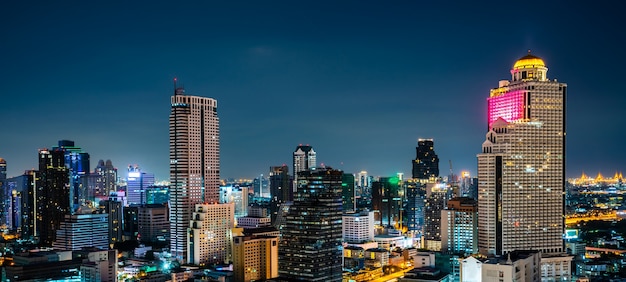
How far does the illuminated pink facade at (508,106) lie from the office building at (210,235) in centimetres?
1774

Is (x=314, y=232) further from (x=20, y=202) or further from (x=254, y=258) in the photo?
(x=20, y=202)

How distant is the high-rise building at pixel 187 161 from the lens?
38.3 m

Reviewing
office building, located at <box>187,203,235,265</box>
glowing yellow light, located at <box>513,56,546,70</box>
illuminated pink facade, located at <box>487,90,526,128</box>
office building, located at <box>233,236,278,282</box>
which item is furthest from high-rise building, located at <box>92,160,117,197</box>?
glowing yellow light, located at <box>513,56,546,70</box>

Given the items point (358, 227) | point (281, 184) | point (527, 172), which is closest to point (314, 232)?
point (527, 172)

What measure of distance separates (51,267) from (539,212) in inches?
1041

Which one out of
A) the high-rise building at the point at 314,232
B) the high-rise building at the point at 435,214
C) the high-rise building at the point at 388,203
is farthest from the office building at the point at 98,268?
the high-rise building at the point at 388,203

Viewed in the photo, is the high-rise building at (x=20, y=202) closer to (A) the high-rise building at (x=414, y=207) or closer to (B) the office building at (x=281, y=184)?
(B) the office building at (x=281, y=184)

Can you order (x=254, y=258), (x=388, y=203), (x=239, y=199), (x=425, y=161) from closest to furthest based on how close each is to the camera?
(x=254, y=258) < (x=388, y=203) < (x=239, y=199) < (x=425, y=161)

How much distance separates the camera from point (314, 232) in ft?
87.7

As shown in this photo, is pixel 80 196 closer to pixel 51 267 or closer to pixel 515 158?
pixel 51 267

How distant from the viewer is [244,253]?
99.1 ft

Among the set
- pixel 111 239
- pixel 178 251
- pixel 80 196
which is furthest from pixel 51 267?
pixel 80 196

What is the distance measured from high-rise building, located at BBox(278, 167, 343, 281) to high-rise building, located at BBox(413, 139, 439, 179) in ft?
123

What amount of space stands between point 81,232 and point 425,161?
122 feet
